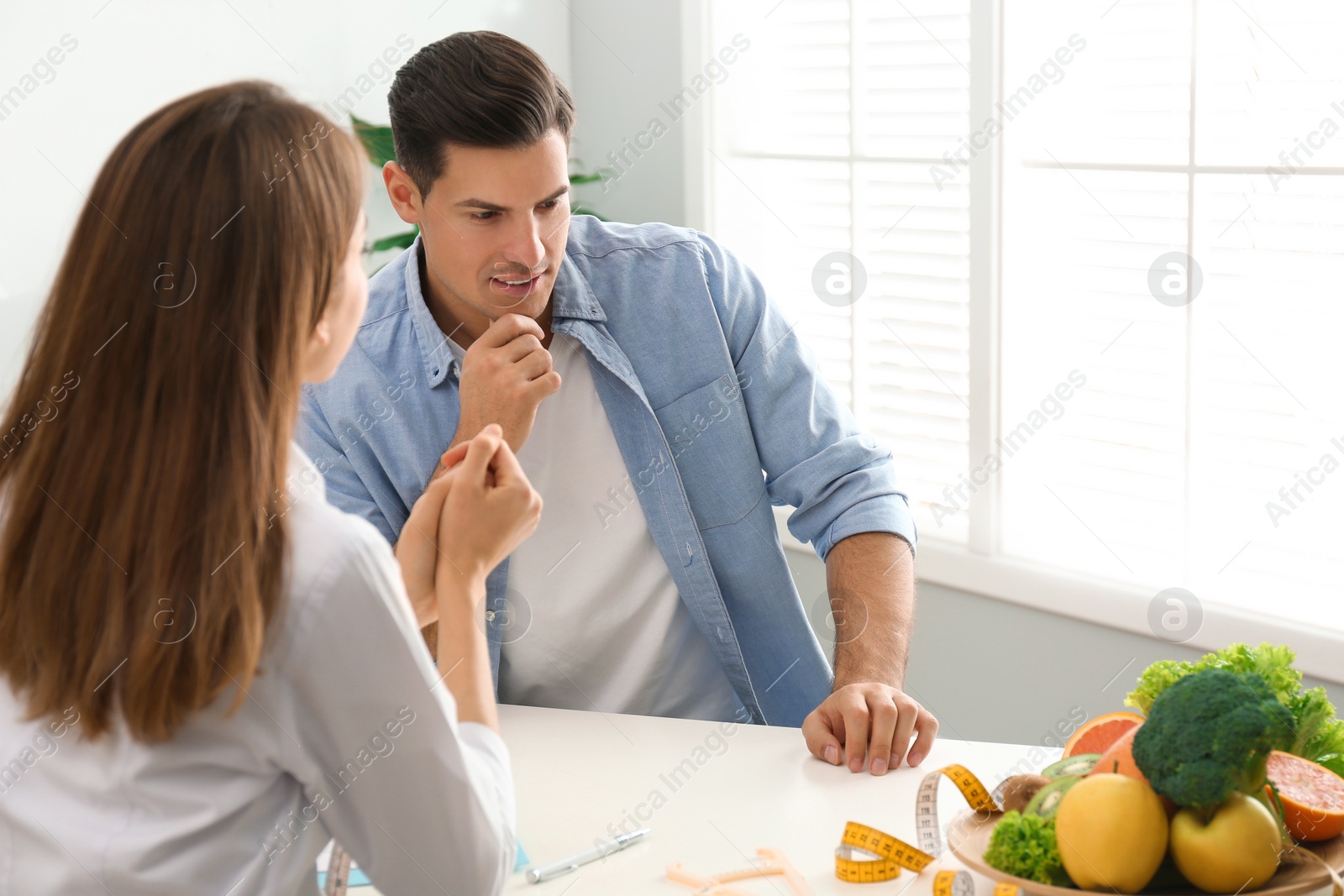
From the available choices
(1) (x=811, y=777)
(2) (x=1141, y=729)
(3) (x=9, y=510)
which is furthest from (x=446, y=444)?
(2) (x=1141, y=729)

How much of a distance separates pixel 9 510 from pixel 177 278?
259 mm

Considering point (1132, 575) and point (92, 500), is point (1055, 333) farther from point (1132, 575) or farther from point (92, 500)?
point (92, 500)

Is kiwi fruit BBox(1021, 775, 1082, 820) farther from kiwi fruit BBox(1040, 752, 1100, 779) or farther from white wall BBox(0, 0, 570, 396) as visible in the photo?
white wall BBox(0, 0, 570, 396)

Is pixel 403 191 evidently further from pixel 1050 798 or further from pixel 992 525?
pixel 992 525

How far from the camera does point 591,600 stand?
6.48 feet

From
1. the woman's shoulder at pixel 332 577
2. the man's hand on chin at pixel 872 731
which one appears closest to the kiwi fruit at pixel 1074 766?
the man's hand on chin at pixel 872 731

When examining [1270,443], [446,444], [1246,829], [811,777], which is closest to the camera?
[1246,829]

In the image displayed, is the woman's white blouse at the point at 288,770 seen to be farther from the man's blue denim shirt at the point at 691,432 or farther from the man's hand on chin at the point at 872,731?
the man's blue denim shirt at the point at 691,432

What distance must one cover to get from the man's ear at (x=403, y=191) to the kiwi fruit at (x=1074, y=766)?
1.34 m

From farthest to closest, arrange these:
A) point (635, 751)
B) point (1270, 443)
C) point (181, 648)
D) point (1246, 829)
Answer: point (1270, 443)
point (635, 751)
point (1246, 829)
point (181, 648)

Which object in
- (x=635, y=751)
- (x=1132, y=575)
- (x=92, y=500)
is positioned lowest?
(x=1132, y=575)

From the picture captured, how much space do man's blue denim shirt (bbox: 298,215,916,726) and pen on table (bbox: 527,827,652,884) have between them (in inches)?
24.8

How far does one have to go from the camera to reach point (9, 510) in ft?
3.18

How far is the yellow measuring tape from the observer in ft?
3.92
